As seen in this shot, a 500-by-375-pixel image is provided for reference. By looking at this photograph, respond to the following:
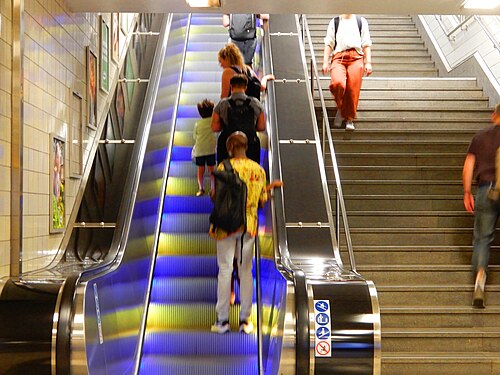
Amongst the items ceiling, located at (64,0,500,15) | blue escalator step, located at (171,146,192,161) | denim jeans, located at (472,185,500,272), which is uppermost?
ceiling, located at (64,0,500,15)

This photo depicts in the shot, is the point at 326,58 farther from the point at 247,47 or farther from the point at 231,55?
the point at 231,55

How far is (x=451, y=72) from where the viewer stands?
1201 cm

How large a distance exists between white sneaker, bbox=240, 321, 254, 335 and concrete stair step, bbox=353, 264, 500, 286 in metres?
1.25

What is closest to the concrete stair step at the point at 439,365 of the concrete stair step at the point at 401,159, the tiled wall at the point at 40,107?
the tiled wall at the point at 40,107

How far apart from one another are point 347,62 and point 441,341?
415 centimetres

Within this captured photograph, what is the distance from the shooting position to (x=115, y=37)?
906 cm

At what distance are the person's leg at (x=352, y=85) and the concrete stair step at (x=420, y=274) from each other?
9.09 ft

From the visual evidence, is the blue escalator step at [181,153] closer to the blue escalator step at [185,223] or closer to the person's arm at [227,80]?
the blue escalator step at [185,223]

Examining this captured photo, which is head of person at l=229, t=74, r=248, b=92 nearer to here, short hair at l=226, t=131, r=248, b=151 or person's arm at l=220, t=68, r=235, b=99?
person's arm at l=220, t=68, r=235, b=99

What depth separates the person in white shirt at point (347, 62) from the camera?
9.34 m

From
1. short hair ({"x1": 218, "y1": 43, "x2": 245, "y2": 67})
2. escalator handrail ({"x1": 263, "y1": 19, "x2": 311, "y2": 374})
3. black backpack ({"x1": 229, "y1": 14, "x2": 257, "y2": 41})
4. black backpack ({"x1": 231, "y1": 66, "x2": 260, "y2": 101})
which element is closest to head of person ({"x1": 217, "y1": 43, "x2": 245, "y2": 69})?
short hair ({"x1": 218, "y1": 43, "x2": 245, "y2": 67})

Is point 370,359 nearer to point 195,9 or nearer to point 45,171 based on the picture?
point 45,171

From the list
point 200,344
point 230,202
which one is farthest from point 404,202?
point 200,344

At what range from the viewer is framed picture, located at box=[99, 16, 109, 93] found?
8188 mm
